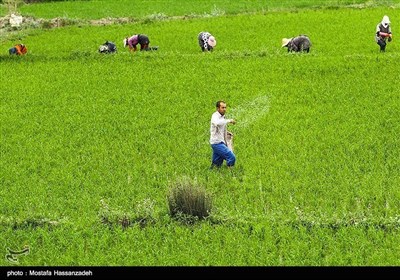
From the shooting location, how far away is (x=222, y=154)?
11547 millimetres

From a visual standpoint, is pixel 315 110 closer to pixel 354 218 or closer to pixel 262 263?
pixel 354 218

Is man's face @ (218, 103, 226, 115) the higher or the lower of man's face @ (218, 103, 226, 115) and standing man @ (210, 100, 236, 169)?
the higher

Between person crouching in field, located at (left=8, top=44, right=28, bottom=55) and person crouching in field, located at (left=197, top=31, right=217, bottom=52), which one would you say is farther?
person crouching in field, located at (left=8, top=44, right=28, bottom=55)

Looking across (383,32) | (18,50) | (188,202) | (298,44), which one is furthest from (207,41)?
(188,202)

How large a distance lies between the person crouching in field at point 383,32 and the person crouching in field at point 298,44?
1.83 metres

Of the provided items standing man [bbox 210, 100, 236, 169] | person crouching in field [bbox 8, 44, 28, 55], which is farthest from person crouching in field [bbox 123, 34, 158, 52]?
standing man [bbox 210, 100, 236, 169]

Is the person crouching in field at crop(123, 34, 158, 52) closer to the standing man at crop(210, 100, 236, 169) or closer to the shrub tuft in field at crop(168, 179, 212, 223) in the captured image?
the standing man at crop(210, 100, 236, 169)

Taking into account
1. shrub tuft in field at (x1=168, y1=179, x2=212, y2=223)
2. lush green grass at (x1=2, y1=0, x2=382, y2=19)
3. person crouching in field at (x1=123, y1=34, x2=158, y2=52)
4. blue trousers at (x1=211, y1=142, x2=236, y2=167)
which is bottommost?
shrub tuft in field at (x1=168, y1=179, x2=212, y2=223)

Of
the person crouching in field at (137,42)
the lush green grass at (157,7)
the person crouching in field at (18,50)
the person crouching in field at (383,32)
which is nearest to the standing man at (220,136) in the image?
the person crouching in field at (383,32)

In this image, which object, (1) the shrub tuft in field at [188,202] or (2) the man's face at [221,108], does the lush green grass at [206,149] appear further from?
(2) the man's face at [221,108]

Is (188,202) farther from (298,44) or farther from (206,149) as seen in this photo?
(298,44)

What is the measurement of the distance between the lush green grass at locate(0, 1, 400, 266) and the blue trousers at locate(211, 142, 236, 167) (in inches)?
9.3

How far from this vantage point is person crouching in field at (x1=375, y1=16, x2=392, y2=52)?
18078mm

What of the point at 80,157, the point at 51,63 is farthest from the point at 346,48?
the point at 80,157
